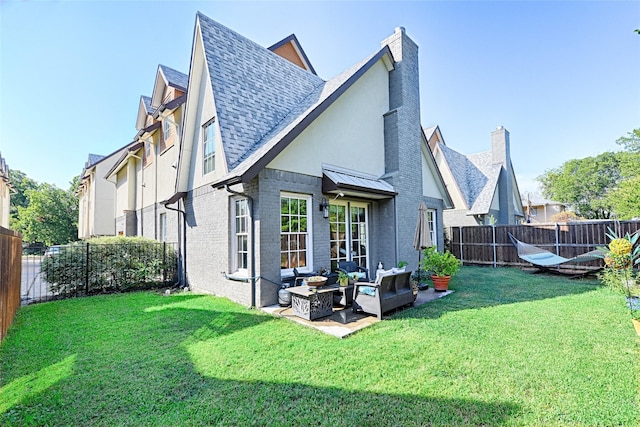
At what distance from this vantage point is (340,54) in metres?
13.5

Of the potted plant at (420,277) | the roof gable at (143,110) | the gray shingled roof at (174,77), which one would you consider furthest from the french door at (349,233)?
the roof gable at (143,110)

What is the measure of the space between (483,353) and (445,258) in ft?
14.9

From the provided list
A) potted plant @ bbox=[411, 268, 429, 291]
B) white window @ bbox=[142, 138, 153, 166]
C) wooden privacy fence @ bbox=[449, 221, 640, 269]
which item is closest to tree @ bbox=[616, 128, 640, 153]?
wooden privacy fence @ bbox=[449, 221, 640, 269]

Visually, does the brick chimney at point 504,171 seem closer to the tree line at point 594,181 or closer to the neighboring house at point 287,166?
the neighboring house at point 287,166

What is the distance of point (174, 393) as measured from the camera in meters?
3.43

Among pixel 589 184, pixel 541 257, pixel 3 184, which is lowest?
pixel 541 257

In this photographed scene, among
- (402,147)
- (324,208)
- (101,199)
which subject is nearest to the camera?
(324,208)

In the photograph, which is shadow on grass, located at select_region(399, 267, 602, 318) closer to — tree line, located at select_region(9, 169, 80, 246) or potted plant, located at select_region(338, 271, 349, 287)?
potted plant, located at select_region(338, 271, 349, 287)

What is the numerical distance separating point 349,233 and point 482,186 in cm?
1629

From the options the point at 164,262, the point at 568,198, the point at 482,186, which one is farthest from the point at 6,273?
the point at 568,198

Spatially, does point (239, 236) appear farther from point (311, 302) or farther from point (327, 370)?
point (327, 370)

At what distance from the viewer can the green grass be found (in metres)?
2.98

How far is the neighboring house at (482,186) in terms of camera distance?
1977cm

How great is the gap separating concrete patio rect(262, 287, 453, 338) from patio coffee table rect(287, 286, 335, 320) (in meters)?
0.11
